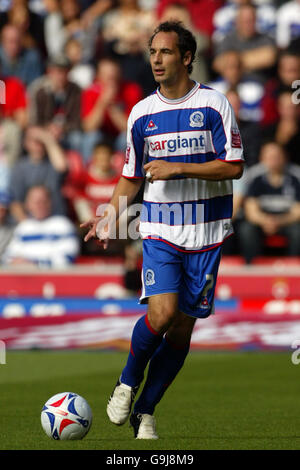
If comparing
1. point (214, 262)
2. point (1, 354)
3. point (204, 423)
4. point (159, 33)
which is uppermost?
point (159, 33)

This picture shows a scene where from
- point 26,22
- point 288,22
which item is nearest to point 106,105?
point 26,22

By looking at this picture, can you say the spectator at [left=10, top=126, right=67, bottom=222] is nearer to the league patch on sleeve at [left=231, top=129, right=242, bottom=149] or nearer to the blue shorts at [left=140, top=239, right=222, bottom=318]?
the blue shorts at [left=140, top=239, right=222, bottom=318]

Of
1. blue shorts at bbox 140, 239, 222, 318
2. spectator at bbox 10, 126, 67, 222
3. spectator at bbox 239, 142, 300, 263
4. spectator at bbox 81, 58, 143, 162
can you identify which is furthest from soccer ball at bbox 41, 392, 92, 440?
spectator at bbox 81, 58, 143, 162

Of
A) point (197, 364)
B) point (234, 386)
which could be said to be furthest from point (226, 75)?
point (234, 386)

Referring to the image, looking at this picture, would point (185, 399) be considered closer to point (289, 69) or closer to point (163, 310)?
point (163, 310)

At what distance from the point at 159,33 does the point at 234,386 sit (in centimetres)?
394

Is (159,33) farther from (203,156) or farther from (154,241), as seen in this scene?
(154,241)

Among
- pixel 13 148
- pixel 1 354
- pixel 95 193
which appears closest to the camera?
pixel 1 354

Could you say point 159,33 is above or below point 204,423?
above

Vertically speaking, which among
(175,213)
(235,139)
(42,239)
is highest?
(235,139)

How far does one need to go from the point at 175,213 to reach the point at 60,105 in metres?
9.34

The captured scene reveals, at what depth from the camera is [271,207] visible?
44.9 feet

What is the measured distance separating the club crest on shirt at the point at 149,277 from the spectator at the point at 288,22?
10.8 meters

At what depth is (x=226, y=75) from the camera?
14.7m
